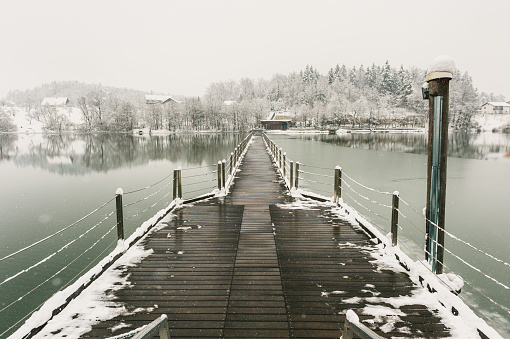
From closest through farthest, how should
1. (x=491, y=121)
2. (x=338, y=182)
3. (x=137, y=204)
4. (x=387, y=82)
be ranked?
1. (x=338, y=182)
2. (x=137, y=204)
3. (x=491, y=121)
4. (x=387, y=82)

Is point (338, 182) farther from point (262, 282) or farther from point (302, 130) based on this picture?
point (302, 130)

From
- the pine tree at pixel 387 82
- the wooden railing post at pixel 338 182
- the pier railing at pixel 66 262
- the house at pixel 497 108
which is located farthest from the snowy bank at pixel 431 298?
the house at pixel 497 108

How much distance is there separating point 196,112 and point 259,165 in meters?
79.7

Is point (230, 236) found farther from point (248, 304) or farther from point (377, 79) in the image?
point (377, 79)

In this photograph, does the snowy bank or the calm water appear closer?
the snowy bank

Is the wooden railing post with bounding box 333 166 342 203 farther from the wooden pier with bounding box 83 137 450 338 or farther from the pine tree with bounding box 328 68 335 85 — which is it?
the pine tree with bounding box 328 68 335 85

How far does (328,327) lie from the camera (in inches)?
156

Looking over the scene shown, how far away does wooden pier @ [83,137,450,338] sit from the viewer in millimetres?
4000

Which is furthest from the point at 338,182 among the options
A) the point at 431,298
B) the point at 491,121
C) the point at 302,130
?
the point at 491,121

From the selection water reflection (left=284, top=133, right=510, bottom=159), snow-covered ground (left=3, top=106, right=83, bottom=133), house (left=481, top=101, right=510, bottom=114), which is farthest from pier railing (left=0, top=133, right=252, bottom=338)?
house (left=481, top=101, right=510, bottom=114)

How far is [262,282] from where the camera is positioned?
16.9ft

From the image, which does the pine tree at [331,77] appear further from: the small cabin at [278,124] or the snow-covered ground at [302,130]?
the snow-covered ground at [302,130]

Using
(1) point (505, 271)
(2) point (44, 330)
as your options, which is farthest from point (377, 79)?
(2) point (44, 330)

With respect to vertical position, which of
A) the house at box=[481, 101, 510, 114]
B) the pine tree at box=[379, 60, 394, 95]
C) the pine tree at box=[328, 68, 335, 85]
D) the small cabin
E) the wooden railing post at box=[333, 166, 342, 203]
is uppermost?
the pine tree at box=[328, 68, 335, 85]
